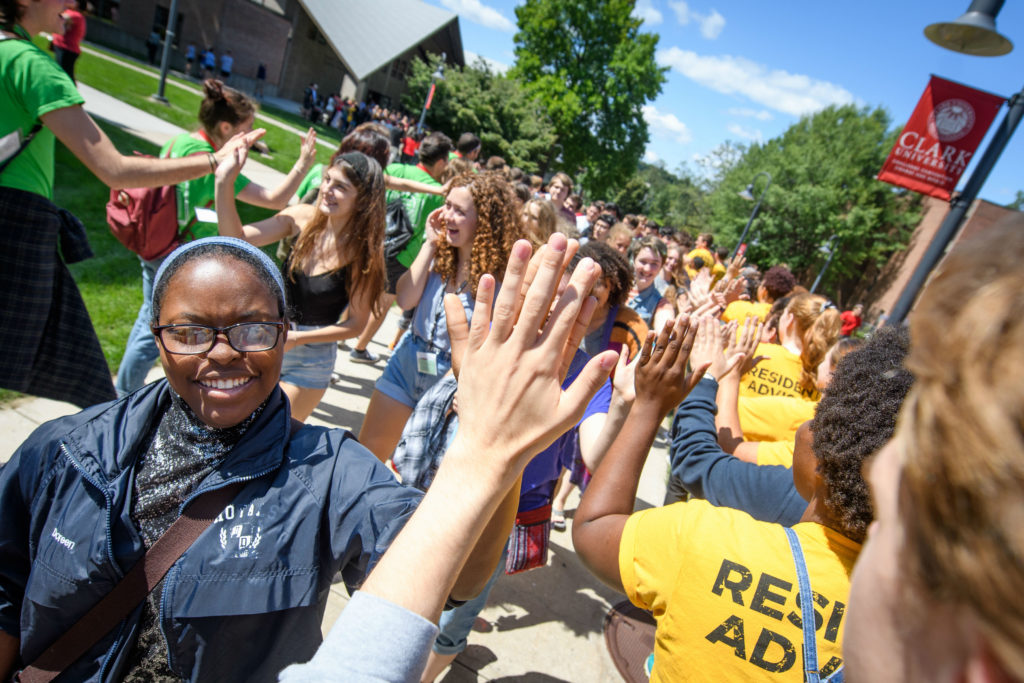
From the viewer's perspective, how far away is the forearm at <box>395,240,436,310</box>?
3.30 metres

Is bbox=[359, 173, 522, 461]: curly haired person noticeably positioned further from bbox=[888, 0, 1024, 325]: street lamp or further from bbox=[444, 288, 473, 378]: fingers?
bbox=[888, 0, 1024, 325]: street lamp

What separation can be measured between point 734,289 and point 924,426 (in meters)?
4.68

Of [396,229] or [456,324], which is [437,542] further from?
[396,229]

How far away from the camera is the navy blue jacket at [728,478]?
77.2 inches

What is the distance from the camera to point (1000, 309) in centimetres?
49

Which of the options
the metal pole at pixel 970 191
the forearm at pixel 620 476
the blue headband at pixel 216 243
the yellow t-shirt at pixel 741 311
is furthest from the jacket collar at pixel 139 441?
the metal pole at pixel 970 191

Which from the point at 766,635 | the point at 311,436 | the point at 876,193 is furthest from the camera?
the point at 876,193

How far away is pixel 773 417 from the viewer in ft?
9.08

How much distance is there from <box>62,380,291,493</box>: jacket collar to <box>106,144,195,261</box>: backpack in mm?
1902

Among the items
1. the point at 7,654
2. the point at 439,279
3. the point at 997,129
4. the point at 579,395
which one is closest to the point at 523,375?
the point at 579,395

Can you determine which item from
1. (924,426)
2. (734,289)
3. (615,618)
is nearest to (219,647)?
(924,426)

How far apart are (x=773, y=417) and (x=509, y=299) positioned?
232 cm

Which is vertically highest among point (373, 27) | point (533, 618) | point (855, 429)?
point (373, 27)

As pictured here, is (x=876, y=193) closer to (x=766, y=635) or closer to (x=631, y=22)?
(x=631, y=22)
